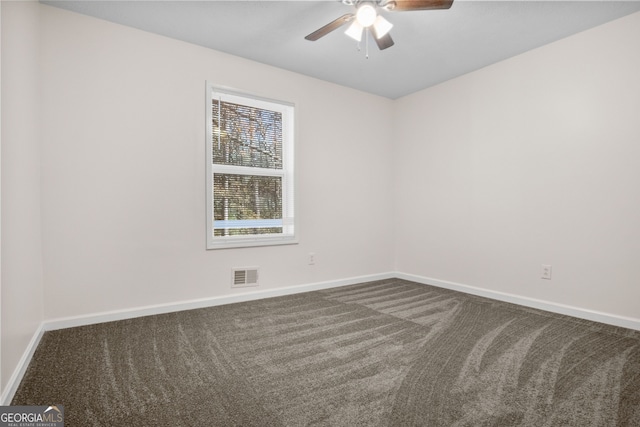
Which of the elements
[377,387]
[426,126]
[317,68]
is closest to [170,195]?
[317,68]

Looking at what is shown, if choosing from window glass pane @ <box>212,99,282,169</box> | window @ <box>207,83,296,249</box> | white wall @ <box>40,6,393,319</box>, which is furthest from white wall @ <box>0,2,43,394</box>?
window glass pane @ <box>212,99,282,169</box>

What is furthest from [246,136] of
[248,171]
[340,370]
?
[340,370]

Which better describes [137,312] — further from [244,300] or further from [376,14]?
[376,14]

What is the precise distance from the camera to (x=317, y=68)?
12.0 feet

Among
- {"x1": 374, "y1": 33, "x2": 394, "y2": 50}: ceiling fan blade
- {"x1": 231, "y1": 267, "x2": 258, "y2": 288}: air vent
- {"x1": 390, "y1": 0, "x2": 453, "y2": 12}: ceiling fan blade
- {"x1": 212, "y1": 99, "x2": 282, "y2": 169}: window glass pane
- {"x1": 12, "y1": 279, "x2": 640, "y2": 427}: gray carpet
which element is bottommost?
{"x1": 12, "y1": 279, "x2": 640, "y2": 427}: gray carpet

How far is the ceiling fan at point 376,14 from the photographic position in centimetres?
211

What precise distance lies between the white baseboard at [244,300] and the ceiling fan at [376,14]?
255cm

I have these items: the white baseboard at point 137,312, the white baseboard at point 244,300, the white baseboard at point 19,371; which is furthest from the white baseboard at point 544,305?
the white baseboard at point 19,371

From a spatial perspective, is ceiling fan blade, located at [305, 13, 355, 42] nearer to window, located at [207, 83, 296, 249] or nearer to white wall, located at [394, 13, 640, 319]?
window, located at [207, 83, 296, 249]

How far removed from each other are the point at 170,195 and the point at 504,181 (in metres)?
3.39

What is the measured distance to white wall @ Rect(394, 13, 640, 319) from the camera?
2682 mm

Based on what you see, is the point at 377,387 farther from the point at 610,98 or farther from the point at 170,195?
the point at 610,98

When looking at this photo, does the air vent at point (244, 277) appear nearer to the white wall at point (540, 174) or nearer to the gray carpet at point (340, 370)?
the gray carpet at point (340, 370)

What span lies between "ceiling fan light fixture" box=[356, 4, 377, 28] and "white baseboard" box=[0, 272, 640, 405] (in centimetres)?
269
